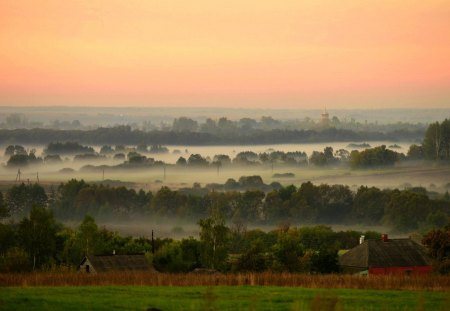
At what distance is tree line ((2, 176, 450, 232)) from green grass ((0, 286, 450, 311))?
126654mm

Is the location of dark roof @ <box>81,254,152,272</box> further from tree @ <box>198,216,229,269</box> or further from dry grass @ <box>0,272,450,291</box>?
dry grass @ <box>0,272,450,291</box>

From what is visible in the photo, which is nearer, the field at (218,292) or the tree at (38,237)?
the field at (218,292)

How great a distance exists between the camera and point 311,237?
323 feet

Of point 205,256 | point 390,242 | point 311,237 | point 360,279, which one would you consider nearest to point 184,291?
point 360,279

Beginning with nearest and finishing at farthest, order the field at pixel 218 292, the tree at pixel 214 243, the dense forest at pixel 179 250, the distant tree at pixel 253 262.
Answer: the field at pixel 218 292, the dense forest at pixel 179 250, the distant tree at pixel 253 262, the tree at pixel 214 243

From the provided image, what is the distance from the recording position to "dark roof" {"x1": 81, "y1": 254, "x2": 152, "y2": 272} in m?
53.9

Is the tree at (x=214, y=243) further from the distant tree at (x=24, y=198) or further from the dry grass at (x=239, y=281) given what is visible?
the distant tree at (x=24, y=198)

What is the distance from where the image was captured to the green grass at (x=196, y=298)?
27.4m

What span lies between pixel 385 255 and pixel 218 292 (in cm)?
3517

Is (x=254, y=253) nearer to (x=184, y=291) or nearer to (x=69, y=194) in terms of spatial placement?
(x=184, y=291)

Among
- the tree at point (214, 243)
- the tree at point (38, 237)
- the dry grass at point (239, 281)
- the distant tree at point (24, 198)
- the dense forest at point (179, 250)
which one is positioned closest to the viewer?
the dry grass at point (239, 281)

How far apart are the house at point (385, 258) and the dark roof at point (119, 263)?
14.6 m

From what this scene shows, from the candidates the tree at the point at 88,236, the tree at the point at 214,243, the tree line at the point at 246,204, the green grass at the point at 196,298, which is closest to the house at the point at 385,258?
the tree at the point at 214,243

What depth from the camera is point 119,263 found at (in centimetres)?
5519
